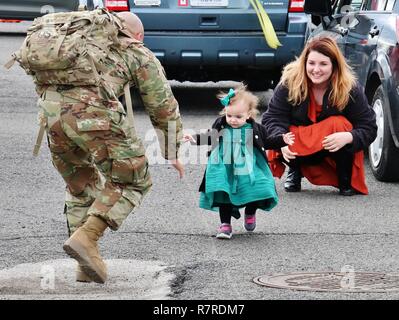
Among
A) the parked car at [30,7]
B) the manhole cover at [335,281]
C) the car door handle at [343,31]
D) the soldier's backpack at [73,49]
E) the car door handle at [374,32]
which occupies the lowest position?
the parked car at [30,7]

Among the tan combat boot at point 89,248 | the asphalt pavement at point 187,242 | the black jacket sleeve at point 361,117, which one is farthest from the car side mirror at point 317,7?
the tan combat boot at point 89,248

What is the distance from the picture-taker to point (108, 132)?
672 centimetres

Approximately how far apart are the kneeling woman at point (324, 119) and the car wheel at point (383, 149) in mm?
327

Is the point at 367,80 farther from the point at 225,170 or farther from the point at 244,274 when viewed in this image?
the point at 244,274

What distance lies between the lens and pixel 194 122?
1335 centimetres

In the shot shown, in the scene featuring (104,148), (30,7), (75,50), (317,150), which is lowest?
(30,7)

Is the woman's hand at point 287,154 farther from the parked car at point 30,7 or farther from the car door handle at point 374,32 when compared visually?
the parked car at point 30,7

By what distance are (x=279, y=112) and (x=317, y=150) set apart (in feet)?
1.30

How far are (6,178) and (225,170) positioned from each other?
2.72 meters

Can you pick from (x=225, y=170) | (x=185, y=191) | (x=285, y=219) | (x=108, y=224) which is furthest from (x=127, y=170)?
(x=185, y=191)

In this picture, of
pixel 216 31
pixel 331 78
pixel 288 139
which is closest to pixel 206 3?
pixel 216 31

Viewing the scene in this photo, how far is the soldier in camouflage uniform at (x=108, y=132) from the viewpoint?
669cm

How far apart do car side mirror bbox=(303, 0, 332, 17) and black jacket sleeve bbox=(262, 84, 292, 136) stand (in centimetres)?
163

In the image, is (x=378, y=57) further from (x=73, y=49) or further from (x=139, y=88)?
(x=73, y=49)
